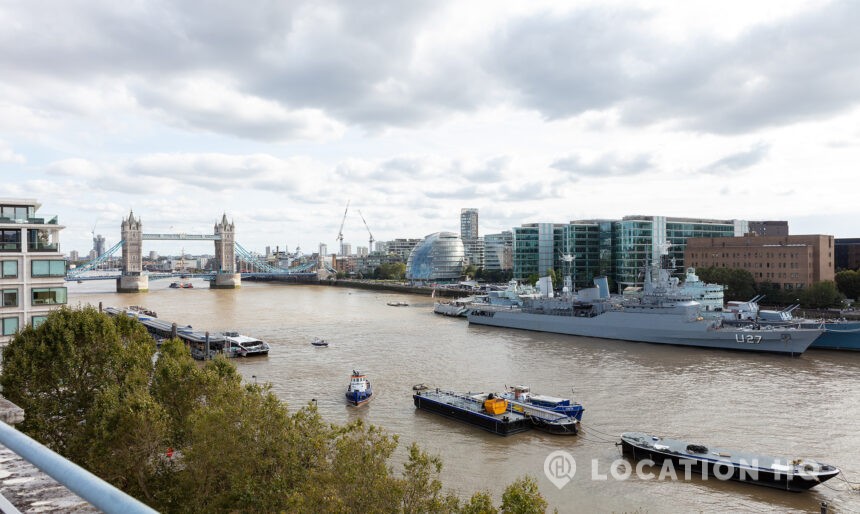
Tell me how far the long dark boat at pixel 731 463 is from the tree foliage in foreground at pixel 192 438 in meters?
8.28

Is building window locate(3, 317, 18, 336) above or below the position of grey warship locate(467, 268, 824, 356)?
above

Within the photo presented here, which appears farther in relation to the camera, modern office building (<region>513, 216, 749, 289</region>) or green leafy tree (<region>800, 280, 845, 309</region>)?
modern office building (<region>513, 216, 749, 289</region>)

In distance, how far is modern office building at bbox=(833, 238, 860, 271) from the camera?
2982 inches

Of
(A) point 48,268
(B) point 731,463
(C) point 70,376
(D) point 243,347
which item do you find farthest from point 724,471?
(D) point 243,347

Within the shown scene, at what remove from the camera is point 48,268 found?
69.7 ft

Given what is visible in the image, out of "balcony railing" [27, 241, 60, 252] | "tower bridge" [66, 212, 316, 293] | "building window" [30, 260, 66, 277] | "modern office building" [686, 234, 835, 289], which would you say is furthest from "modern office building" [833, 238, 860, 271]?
"tower bridge" [66, 212, 316, 293]

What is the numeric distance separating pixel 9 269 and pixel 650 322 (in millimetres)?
38785

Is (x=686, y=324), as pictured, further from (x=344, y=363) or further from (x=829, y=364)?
(x=344, y=363)

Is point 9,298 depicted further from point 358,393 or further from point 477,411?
point 477,411

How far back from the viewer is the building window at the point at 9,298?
794 inches

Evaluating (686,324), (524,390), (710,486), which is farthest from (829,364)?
(710,486)

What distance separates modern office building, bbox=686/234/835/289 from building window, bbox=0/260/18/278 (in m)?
68.4

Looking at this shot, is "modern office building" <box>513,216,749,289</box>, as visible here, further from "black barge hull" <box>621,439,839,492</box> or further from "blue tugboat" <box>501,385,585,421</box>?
"black barge hull" <box>621,439,839,492</box>

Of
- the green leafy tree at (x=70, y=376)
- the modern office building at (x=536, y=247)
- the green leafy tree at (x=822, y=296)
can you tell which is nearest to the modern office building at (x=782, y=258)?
the green leafy tree at (x=822, y=296)
